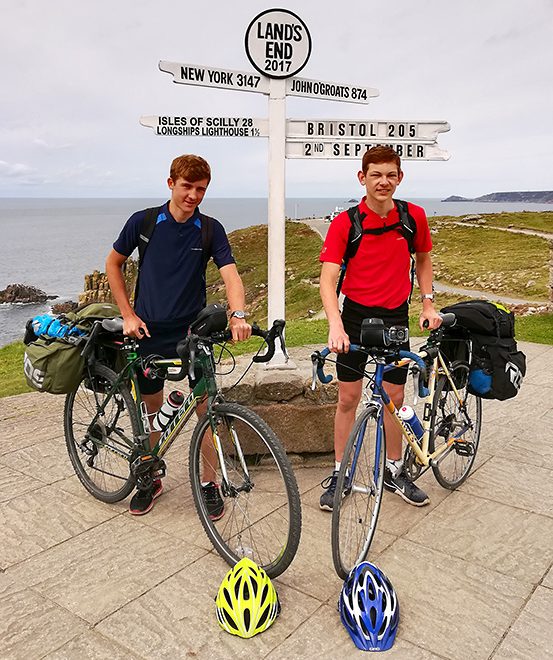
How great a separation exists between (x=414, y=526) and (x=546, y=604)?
926 mm

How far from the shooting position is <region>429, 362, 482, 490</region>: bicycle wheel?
3986 millimetres

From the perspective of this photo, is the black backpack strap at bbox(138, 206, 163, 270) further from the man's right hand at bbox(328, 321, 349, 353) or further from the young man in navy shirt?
the man's right hand at bbox(328, 321, 349, 353)

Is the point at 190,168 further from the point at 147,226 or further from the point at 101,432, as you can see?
the point at 101,432

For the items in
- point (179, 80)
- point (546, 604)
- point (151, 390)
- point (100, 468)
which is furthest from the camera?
point (179, 80)

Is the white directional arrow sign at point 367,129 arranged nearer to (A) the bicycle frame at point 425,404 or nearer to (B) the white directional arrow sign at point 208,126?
(B) the white directional arrow sign at point 208,126

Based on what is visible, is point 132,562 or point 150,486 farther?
point 150,486

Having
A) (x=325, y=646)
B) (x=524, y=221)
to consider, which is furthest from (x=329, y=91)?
(x=524, y=221)

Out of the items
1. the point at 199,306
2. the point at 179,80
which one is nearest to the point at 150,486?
the point at 199,306

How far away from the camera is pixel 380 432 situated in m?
3.30

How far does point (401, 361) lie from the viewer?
3.50 metres

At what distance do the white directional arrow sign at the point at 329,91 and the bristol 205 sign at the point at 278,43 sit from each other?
11 cm

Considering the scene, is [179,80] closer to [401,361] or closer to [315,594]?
[401,361]

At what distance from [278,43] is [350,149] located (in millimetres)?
1038

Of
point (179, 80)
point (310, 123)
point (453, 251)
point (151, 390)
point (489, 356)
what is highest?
point (179, 80)
